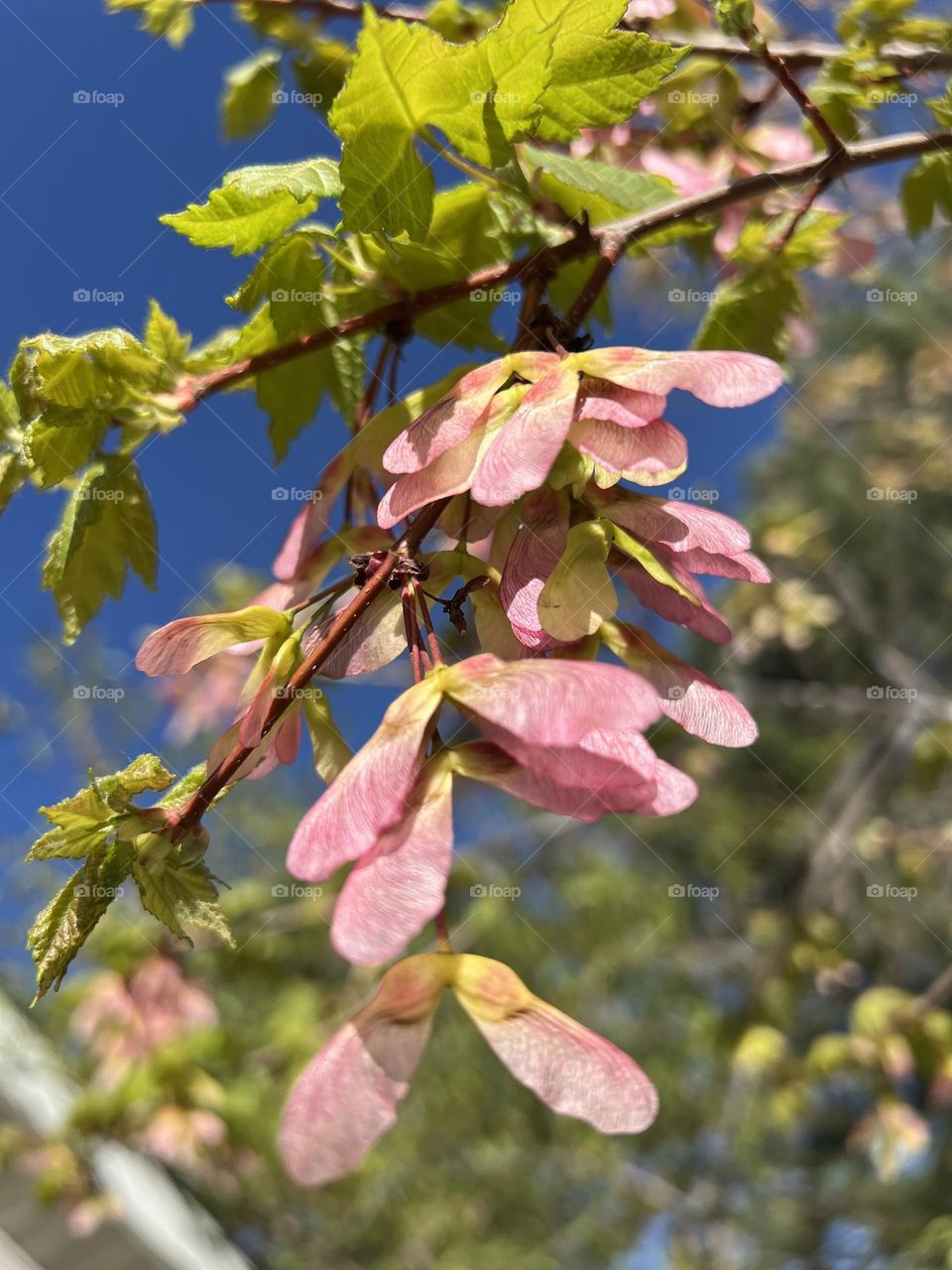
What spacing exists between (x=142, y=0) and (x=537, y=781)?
86 cm

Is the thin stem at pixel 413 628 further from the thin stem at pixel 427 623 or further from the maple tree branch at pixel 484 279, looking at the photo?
the maple tree branch at pixel 484 279

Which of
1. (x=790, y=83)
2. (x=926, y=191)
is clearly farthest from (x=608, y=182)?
(x=926, y=191)

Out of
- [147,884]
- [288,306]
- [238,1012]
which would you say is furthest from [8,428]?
[238,1012]

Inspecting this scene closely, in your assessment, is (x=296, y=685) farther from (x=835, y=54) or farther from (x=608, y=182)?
(x=835, y=54)

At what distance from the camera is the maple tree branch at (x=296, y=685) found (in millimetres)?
375

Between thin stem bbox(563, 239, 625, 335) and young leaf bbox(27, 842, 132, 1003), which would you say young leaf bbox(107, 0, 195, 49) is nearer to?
thin stem bbox(563, 239, 625, 335)

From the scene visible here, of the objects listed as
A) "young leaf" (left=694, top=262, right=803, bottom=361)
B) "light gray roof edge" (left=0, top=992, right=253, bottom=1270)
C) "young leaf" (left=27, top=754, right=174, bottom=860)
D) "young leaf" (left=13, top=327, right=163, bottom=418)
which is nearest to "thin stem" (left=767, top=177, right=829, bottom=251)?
"young leaf" (left=694, top=262, right=803, bottom=361)

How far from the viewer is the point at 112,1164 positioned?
2426 millimetres

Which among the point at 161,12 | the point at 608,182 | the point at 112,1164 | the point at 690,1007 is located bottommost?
the point at 690,1007

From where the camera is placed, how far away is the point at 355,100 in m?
0.42

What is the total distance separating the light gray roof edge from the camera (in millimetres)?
2436

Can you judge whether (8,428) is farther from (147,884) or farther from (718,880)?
(718,880)

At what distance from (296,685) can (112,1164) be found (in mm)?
2624

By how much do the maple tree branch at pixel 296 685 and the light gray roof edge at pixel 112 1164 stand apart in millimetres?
2299
